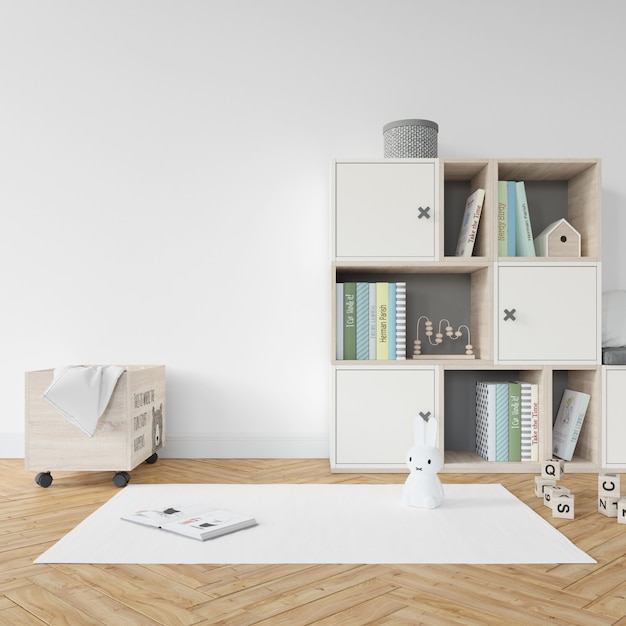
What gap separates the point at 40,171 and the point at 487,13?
212cm

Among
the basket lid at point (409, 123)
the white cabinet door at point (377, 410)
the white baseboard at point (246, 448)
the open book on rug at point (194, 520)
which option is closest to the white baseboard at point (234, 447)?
the white baseboard at point (246, 448)

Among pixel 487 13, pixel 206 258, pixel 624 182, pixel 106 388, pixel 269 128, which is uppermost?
pixel 487 13

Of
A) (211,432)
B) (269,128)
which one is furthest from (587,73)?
A: (211,432)

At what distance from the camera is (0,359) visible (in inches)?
119

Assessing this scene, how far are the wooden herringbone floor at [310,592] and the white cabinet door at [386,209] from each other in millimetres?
1256

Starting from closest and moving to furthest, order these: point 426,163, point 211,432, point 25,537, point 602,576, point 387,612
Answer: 1. point 387,612
2. point 602,576
3. point 25,537
4. point 426,163
5. point 211,432

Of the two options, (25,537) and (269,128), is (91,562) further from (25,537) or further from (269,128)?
(269,128)

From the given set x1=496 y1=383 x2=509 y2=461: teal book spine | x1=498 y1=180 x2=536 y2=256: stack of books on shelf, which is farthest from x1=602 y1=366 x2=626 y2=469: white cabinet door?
x1=498 y1=180 x2=536 y2=256: stack of books on shelf

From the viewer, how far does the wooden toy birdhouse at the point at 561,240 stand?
275cm

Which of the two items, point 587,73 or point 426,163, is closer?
point 426,163

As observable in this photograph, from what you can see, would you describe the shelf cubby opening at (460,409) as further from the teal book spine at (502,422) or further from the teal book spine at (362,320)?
the teal book spine at (362,320)

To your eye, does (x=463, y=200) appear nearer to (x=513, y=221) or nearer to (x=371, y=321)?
(x=513, y=221)

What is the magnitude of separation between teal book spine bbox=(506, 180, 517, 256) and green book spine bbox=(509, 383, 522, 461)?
1.81ft

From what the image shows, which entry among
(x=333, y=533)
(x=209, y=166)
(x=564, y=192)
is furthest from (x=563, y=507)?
(x=209, y=166)
